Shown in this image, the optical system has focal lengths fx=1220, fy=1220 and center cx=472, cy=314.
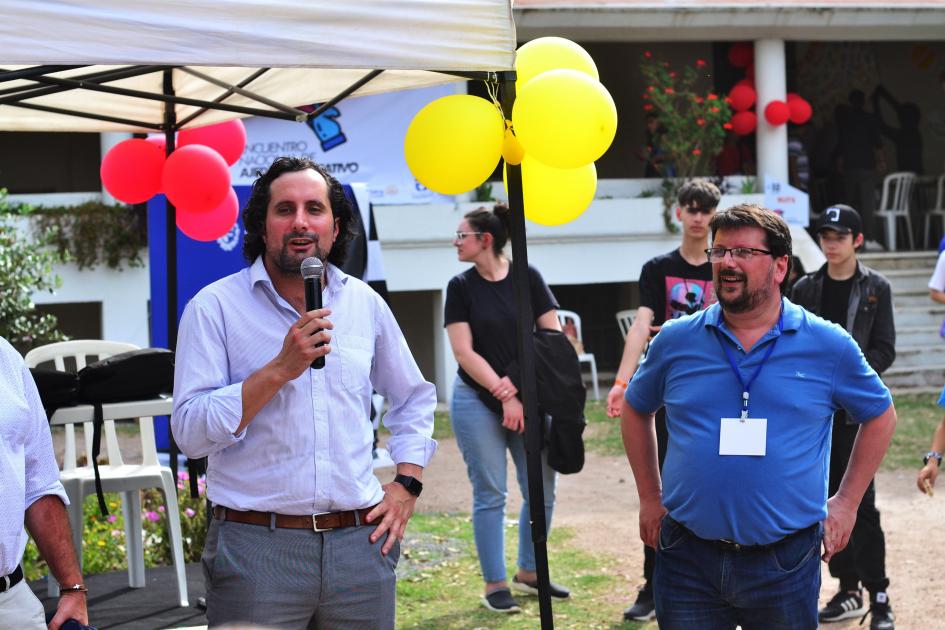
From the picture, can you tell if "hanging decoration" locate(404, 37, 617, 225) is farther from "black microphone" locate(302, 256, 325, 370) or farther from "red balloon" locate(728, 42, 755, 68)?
"red balloon" locate(728, 42, 755, 68)

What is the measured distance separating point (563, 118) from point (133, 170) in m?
3.45

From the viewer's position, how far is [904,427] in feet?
38.2

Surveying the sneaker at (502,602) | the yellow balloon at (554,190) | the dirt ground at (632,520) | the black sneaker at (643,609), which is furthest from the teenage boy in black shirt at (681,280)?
the dirt ground at (632,520)

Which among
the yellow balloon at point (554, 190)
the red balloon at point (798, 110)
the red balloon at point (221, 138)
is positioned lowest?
the yellow balloon at point (554, 190)

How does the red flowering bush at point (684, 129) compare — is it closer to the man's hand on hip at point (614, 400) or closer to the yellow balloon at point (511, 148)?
the man's hand on hip at point (614, 400)

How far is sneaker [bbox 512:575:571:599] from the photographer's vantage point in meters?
6.15

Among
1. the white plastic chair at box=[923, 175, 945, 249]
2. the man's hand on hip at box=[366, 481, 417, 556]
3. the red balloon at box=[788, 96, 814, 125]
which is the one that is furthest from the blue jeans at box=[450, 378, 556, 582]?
the white plastic chair at box=[923, 175, 945, 249]

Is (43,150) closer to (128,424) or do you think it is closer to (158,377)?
(128,424)

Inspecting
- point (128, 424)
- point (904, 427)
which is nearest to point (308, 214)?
point (904, 427)

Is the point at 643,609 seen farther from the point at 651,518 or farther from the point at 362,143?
the point at 362,143

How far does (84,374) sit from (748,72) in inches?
529

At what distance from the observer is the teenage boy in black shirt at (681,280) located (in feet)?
17.9

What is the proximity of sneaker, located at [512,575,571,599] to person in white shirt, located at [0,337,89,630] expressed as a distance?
3.42m

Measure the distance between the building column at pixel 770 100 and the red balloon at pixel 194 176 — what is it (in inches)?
430
